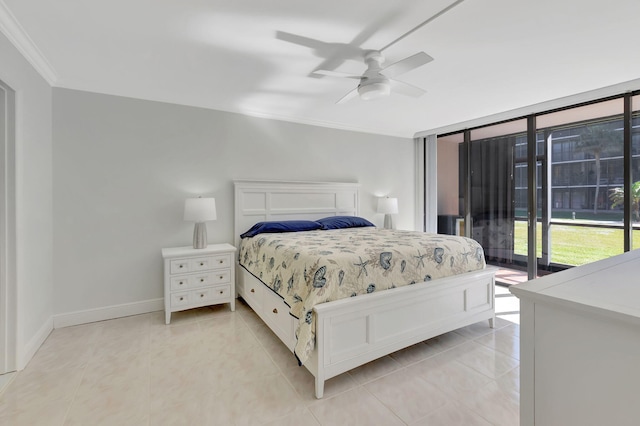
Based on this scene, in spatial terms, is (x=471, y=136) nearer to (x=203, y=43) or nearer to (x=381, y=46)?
(x=381, y=46)

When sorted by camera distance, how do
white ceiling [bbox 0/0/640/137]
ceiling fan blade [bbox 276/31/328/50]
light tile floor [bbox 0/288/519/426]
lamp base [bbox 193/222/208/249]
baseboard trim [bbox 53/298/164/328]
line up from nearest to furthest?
light tile floor [bbox 0/288/519/426], white ceiling [bbox 0/0/640/137], ceiling fan blade [bbox 276/31/328/50], baseboard trim [bbox 53/298/164/328], lamp base [bbox 193/222/208/249]

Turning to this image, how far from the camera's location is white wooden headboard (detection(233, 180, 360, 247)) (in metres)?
3.66

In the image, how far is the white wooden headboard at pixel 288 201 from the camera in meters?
3.66

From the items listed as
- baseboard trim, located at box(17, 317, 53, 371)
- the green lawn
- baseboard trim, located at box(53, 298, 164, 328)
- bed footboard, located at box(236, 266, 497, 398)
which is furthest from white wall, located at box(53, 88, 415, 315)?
the green lawn

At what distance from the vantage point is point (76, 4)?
1758 mm

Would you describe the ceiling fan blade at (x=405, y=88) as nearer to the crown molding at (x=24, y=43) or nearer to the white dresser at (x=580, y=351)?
the white dresser at (x=580, y=351)

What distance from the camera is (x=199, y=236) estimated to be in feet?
10.4

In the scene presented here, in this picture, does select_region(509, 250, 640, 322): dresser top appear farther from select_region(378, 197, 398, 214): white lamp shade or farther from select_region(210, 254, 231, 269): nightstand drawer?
select_region(378, 197, 398, 214): white lamp shade

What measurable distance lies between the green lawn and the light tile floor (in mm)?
1979

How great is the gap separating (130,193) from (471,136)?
191 inches

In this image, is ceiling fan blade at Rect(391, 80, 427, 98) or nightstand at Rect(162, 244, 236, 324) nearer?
ceiling fan blade at Rect(391, 80, 427, 98)

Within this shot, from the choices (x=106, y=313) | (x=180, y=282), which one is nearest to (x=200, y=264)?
(x=180, y=282)

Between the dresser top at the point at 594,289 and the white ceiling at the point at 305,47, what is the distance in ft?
5.36

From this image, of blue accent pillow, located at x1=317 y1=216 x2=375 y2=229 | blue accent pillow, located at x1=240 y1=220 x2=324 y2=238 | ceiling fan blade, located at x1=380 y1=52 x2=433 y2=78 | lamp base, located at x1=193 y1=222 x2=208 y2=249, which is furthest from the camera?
blue accent pillow, located at x1=317 y1=216 x2=375 y2=229
